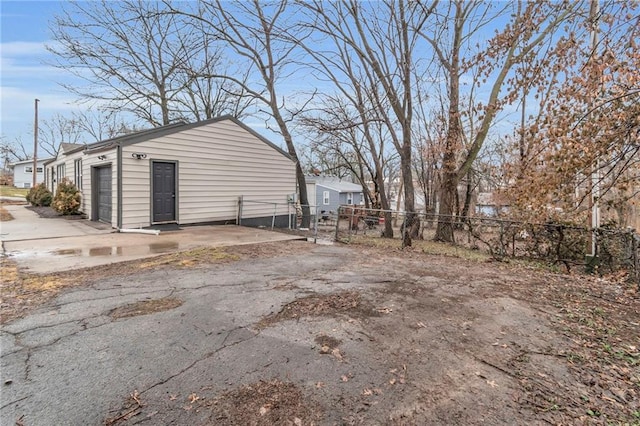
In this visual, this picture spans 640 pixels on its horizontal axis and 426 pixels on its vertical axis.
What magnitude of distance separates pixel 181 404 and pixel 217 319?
4.38ft

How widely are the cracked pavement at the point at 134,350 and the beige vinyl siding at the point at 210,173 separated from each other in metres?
5.43

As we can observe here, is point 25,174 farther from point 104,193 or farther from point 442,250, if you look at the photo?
point 442,250

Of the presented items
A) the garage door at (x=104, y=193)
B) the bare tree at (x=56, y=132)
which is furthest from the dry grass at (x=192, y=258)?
the bare tree at (x=56, y=132)

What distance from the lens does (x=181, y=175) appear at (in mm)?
10109

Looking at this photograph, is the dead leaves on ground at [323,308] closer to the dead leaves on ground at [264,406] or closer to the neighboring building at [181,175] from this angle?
the dead leaves on ground at [264,406]

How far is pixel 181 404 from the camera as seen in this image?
2.07 m

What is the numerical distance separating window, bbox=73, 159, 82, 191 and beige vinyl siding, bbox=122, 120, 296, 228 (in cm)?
438

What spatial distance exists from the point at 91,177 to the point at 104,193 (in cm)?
88

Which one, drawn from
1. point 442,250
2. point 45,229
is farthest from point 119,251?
point 442,250

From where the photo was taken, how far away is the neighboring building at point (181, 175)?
9039mm

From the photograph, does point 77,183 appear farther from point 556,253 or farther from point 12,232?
point 556,253

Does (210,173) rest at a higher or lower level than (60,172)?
lower

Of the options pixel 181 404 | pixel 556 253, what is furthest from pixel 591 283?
pixel 181 404

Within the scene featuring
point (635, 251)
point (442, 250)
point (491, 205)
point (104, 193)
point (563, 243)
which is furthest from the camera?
point (491, 205)
